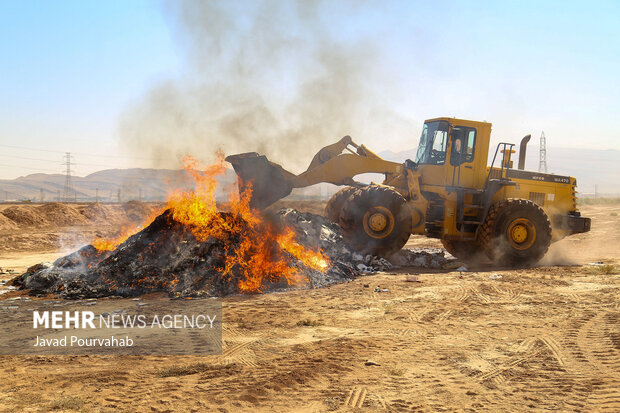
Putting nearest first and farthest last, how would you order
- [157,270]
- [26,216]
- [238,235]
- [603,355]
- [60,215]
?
1. [603,355]
2. [157,270]
3. [238,235]
4. [26,216]
5. [60,215]

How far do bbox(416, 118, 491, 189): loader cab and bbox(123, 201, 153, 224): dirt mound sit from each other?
84.0 feet

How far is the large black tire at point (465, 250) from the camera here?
16.1 metres

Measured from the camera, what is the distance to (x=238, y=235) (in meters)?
11.6

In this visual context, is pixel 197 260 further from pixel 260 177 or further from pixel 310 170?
pixel 310 170

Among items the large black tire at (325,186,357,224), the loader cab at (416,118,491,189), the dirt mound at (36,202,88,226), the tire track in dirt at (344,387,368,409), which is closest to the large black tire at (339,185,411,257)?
the large black tire at (325,186,357,224)

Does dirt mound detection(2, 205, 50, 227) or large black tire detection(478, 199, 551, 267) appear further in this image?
dirt mound detection(2, 205, 50, 227)

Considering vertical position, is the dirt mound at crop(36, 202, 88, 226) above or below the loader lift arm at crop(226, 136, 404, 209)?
below

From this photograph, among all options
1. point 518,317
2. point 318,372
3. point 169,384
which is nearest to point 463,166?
point 518,317

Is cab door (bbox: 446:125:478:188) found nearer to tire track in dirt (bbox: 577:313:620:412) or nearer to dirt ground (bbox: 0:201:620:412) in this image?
dirt ground (bbox: 0:201:620:412)

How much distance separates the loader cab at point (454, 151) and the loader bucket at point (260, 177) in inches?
171

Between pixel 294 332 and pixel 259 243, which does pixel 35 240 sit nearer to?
pixel 259 243

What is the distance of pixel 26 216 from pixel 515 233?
1048 inches

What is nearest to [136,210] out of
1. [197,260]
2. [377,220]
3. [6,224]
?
[6,224]

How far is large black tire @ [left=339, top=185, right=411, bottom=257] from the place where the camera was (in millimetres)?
14109
